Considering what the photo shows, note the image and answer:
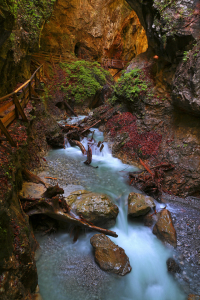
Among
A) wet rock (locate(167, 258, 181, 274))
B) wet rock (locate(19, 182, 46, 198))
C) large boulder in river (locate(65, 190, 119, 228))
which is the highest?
wet rock (locate(19, 182, 46, 198))

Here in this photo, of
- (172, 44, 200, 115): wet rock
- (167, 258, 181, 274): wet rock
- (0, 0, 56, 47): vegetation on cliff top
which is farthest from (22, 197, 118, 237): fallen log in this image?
(172, 44, 200, 115): wet rock

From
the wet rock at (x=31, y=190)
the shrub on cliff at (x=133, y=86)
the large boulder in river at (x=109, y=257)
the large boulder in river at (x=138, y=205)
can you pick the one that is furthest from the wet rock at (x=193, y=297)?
the shrub on cliff at (x=133, y=86)

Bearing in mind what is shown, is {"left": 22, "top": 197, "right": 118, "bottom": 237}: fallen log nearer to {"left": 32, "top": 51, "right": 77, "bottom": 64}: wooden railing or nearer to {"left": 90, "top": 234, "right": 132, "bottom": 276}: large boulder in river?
{"left": 90, "top": 234, "right": 132, "bottom": 276}: large boulder in river

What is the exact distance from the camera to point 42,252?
4340mm

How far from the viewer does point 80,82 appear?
700 inches

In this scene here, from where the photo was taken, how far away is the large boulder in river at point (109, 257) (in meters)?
4.21

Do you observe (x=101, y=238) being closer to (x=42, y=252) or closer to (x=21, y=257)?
(x=42, y=252)

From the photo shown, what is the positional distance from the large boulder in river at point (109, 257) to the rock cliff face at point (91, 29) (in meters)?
20.8

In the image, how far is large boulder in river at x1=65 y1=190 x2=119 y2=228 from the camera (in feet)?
16.9

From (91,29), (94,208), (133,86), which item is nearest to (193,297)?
(94,208)

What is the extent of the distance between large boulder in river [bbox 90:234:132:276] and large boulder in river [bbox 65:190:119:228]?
63cm

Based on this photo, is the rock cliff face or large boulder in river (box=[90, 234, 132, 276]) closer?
large boulder in river (box=[90, 234, 132, 276])

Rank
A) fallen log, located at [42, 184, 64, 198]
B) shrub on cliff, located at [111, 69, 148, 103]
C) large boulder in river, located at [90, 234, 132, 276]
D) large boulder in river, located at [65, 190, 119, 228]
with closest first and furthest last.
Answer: large boulder in river, located at [90, 234, 132, 276] → fallen log, located at [42, 184, 64, 198] → large boulder in river, located at [65, 190, 119, 228] → shrub on cliff, located at [111, 69, 148, 103]

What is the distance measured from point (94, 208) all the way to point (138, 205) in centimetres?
177
